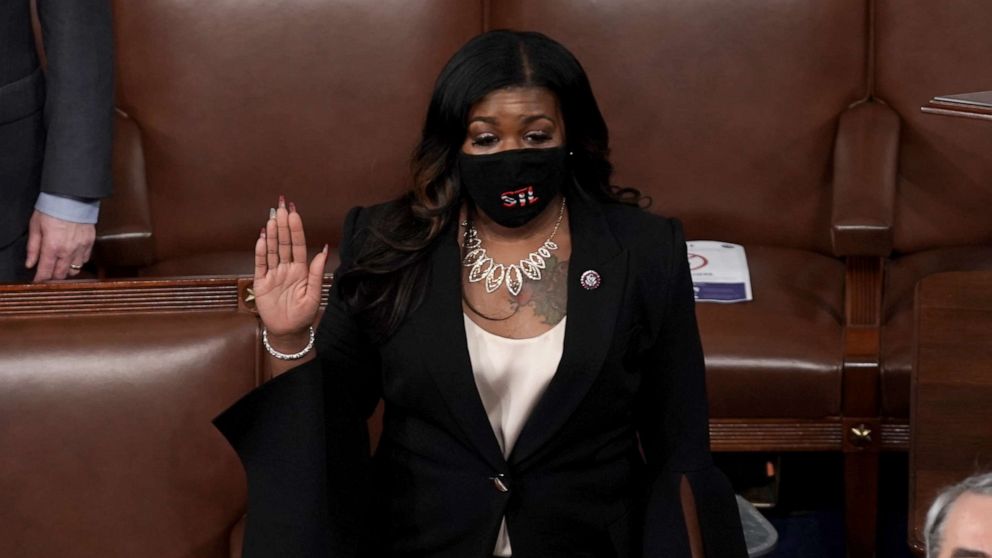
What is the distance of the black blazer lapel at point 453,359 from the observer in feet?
4.74

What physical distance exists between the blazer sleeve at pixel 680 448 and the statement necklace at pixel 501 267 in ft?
0.41

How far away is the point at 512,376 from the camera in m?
1.48

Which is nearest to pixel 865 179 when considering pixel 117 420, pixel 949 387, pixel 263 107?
pixel 949 387

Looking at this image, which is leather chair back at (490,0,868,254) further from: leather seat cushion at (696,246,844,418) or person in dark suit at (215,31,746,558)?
person in dark suit at (215,31,746,558)

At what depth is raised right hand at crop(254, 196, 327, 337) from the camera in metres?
1.38

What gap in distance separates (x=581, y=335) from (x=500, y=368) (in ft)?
0.27

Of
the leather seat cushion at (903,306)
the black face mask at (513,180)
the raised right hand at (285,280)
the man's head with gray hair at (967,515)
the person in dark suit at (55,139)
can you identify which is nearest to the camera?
the man's head with gray hair at (967,515)

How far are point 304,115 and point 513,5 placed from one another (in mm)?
362

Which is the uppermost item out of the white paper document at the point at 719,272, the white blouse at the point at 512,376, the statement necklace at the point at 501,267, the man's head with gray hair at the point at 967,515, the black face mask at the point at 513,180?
the black face mask at the point at 513,180

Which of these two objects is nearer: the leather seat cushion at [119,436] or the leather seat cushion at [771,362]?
the leather seat cushion at [119,436]

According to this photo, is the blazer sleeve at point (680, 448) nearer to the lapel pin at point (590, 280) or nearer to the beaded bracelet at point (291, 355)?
the lapel pin at point (590, 280)

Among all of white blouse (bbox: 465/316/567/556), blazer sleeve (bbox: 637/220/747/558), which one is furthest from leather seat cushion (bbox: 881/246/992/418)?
white blouse (bbox: 465/316/567/556)

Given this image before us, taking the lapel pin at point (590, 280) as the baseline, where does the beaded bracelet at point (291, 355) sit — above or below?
below

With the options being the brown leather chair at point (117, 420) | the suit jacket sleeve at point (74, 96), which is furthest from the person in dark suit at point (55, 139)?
the brown leather chair at point (117, 420)
